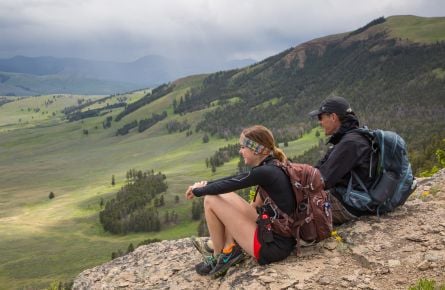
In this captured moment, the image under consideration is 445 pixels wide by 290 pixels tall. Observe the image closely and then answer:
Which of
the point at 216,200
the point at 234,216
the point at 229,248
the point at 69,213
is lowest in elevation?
the point at 69,213

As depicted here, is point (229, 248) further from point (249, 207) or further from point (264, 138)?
point (264, 138)

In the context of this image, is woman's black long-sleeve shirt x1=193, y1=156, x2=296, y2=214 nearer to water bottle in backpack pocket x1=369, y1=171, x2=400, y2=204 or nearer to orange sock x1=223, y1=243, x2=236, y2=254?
orange sock x1=223, y1=243, x2=236, y2=254

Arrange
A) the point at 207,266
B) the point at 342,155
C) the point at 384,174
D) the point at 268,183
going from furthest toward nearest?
1. the point at 207,266
2. the point at 384,174
3. the point at 342,155
4. the point at 268,183

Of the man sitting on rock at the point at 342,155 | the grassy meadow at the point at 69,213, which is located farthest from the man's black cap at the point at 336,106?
the grassy meadow at the point at 69,213

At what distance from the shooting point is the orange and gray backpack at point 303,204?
9.30 metres

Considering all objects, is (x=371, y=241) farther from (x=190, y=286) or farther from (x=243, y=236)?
(x=190, y=286)

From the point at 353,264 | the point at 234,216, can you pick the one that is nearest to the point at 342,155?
the point at 353,264

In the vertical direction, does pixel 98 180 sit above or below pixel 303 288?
below

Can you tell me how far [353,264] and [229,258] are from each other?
2.65 meters

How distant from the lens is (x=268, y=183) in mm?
9109

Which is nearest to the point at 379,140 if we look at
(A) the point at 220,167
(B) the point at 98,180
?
(A) the point at 220,167

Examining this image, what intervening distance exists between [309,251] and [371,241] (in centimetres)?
146

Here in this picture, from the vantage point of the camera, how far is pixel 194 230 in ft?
302

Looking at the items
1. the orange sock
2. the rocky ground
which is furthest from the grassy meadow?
the orange sock
